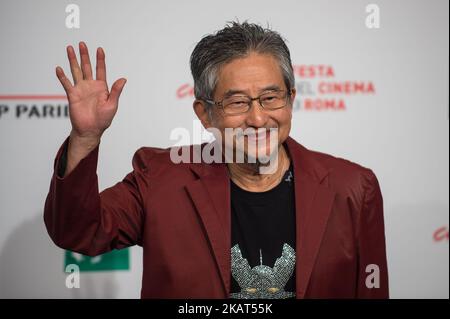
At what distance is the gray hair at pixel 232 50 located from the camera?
54.2 inches

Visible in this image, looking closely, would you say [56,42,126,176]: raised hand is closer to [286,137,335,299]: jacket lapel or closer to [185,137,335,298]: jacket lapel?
[185,137,335,298]: jacket lapel

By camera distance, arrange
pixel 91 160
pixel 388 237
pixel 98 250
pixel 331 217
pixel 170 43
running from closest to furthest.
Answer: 1. pixel 91 160
2. pixel 98 250
3. pixel 331 217
4. pixel 170 43
5. pixel 388 237

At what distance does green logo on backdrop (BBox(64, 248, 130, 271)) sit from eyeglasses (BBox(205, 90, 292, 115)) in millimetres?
947

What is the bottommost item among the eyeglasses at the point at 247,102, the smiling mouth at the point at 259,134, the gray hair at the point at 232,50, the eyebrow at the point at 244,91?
the smiling mouth at the point at 259,134

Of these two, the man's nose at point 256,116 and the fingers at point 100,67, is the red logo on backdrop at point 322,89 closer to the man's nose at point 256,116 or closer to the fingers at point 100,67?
the man's nose at point 256,116

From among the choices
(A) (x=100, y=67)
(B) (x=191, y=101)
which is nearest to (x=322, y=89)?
(B) (x=191, y=101)

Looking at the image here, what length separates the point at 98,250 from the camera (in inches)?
50.5

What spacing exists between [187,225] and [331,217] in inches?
15.0

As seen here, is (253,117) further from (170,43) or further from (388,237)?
(388,237)

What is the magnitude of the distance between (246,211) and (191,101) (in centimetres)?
74

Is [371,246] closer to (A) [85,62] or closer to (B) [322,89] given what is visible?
(B) [322,89]

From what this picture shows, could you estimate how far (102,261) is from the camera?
207 centimetres

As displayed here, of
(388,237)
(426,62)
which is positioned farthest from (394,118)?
(388,237)

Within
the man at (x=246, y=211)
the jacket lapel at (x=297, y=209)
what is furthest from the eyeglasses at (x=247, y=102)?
the jacket lapel at (x=297, y=209)
